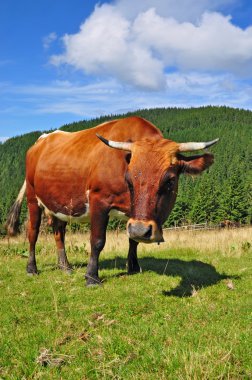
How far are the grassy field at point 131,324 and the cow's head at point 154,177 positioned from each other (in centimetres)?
128

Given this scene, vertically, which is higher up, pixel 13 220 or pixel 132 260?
pixel 13 220

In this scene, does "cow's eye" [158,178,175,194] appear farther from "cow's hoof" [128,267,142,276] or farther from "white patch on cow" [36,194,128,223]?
"cow's hoof" [128,267,142,276]

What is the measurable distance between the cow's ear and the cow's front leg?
1.85 meters

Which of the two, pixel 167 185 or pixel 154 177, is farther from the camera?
pixel 167 185

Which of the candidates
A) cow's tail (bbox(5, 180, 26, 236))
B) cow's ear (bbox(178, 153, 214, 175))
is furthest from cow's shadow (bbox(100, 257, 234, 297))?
cow's tail (bbox(5, 180, 26, 236))

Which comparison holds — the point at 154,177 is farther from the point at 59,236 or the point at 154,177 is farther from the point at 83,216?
the point at 59,236

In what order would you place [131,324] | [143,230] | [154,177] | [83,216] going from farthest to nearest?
[83,216] → [154,177] → [143,230] → [131,324]

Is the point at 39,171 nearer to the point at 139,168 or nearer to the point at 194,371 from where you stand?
the point at 139,168

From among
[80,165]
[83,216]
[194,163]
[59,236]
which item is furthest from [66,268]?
[194,163]

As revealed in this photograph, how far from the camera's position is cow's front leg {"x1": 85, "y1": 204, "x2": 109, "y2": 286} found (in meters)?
7.62

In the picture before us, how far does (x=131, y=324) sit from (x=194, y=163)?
292 centimetres

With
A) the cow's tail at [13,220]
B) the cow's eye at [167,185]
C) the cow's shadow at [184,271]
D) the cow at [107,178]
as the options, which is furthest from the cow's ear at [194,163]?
the cow's tail at [13,220]

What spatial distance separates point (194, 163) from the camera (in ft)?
22.4

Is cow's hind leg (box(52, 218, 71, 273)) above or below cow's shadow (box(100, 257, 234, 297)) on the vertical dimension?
above
